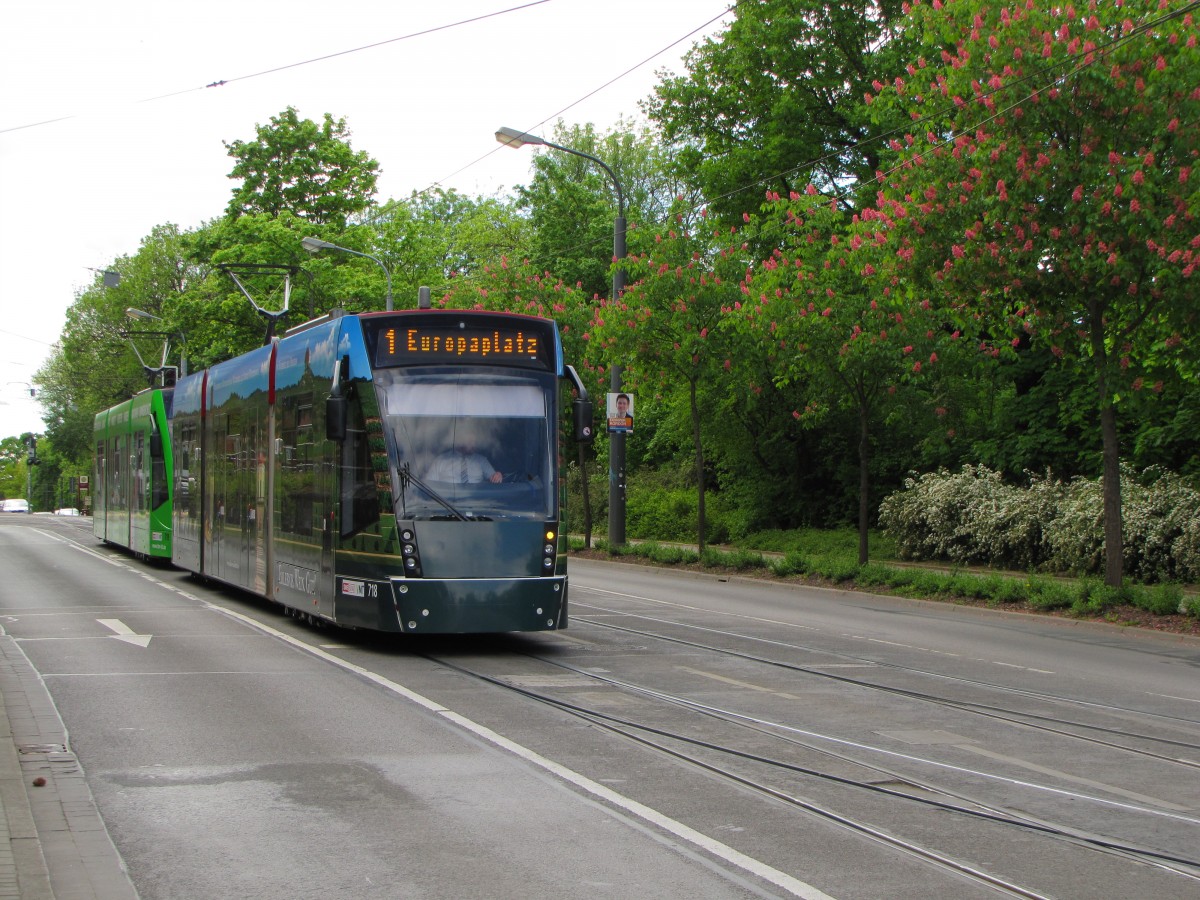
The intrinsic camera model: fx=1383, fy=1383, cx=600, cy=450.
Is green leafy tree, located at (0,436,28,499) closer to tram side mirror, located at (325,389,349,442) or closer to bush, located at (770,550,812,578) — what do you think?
bush, located at (770,550,812,578)

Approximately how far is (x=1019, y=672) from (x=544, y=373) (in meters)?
5.35

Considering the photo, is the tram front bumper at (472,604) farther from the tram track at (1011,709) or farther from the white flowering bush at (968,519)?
the white flowering bush at (968,519)

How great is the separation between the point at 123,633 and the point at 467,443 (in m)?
4.89

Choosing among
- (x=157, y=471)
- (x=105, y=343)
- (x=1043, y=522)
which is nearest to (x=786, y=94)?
(x=1043, y=522)

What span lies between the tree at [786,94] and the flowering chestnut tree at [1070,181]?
1512 cm

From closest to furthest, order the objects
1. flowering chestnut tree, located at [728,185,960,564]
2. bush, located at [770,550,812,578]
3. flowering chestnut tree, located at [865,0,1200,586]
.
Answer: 1. flowering chestnut tree, located at [865,0,1200,586]
2. flowering chestnut tree, located at [728,185,960,564]
3. bush, located at [770,550,812,578]

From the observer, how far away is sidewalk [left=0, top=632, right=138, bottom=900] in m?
5.48

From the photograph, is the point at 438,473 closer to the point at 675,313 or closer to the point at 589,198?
the point at 675,313

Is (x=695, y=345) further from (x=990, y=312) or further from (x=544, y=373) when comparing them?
(x=544, y=373)

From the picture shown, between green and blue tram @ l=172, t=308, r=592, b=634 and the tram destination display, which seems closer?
green and blue tram @ l=172, t=308, r=592, b=634

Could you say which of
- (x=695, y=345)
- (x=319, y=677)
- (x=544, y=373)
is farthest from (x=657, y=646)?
(x=695, y=345)

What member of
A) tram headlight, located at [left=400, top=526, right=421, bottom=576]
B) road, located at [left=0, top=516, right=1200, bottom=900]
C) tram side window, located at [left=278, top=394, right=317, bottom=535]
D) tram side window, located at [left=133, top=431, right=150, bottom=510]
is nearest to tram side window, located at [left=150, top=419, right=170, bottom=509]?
tram side window, located at [left=133, top=431, right=150, bottom=510]

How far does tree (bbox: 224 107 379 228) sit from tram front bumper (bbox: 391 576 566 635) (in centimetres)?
4226

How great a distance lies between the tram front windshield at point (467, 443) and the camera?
1287cm
